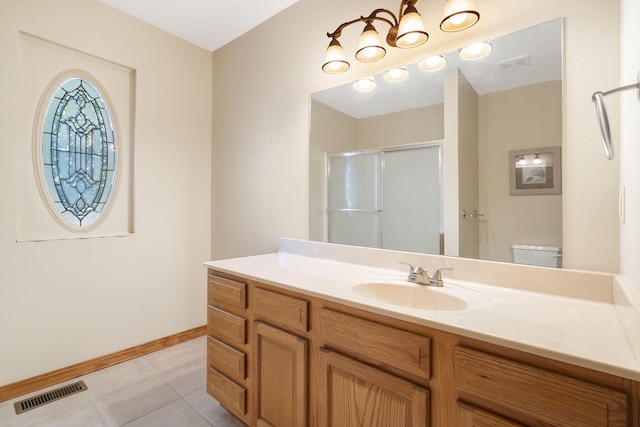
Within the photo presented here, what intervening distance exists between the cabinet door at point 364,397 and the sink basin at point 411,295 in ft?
1.03

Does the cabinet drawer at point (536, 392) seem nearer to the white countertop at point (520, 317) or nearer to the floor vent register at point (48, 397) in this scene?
the white countertop at point (520, 317)

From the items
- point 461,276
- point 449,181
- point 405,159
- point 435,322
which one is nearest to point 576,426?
point 435,322

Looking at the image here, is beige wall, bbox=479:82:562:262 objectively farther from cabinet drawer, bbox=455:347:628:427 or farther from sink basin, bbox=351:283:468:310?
cabinet drawer, bbox=455:347:628:427

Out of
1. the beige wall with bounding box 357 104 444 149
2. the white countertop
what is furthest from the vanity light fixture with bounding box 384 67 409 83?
the white countertop

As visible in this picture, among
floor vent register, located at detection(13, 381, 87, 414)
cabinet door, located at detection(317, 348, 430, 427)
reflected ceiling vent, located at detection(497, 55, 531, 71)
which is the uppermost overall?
reflected ceiling vent, located at detection(497, 55, 531, 71)

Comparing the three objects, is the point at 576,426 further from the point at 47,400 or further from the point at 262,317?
the point at 47,400

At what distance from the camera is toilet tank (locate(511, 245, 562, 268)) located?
1206mm

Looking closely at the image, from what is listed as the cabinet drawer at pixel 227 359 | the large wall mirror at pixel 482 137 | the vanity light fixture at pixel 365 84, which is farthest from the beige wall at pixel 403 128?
the cabinet drawer at pixel 227 359

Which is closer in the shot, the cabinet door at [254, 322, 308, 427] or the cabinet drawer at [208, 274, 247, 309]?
the cabinet door at [254, 322, 308, 427]

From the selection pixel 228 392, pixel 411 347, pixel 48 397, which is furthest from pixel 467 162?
pixel 48 397

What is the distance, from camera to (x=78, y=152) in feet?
7.08

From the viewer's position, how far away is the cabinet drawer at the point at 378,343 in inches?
35.7

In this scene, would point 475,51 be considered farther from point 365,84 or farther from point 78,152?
point 78,152

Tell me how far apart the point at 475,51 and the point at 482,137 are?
412 millimetres
